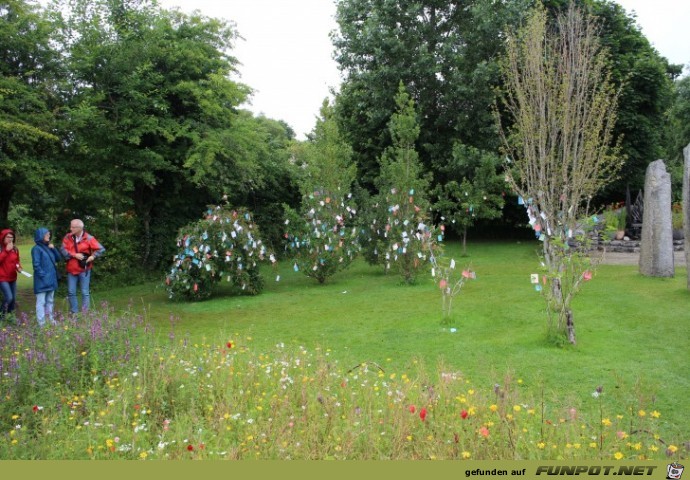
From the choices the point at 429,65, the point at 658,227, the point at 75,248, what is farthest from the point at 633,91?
the point at 75,248

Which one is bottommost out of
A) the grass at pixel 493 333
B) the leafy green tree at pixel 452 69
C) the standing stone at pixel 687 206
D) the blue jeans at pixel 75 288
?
the grass at pixel 493 333

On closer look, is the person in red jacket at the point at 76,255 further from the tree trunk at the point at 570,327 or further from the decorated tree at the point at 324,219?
the tree trunk at the point at 570,327

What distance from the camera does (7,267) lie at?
9062mm

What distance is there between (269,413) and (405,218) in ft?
31.8

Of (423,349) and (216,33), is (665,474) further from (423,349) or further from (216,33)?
(216,33)

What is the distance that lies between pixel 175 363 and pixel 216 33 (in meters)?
14.7

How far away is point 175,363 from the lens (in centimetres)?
568

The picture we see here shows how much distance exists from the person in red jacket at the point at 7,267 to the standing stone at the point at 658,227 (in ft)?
40.0

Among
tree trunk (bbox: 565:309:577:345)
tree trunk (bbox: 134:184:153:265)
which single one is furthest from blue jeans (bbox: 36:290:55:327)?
tree trunk (bbox: 134:184:153:265)

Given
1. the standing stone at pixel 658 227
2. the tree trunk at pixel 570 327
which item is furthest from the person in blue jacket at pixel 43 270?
the standing stone at pixel 658 227

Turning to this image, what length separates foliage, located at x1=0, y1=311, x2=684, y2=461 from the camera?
12.9 ft

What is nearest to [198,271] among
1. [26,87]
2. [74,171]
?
[74,171]

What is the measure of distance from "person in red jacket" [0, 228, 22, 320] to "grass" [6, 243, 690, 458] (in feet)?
6.79

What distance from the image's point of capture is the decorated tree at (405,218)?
44.3 feet
